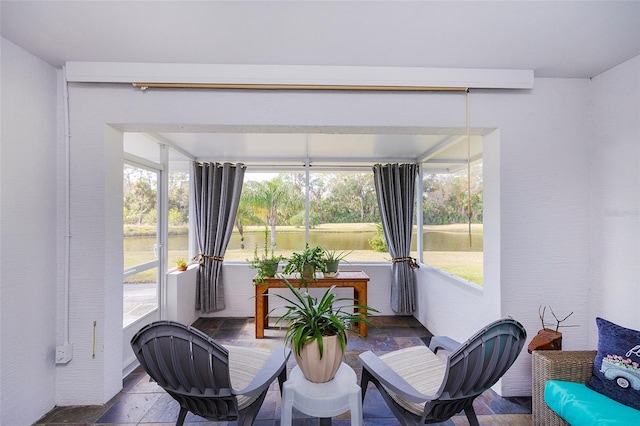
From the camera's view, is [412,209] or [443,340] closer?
[443,340]

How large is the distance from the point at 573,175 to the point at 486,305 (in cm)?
120

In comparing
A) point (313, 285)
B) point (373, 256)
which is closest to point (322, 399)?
point (313, 285)

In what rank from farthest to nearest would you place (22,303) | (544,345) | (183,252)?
(183,252) → (544,345) → (22,303)

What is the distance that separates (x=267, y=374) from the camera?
5.75ft

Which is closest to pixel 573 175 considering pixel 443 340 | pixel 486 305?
pixel 486 305

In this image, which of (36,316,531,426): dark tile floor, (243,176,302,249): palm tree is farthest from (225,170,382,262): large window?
(36,316,531,426): dark tile floor

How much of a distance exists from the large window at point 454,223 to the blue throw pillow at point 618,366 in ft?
4.01

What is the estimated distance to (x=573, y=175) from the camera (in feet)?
7.59

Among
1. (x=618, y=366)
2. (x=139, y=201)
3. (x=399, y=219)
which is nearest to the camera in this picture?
(x=618, y=366)

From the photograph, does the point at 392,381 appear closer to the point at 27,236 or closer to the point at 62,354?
the point at 62,354

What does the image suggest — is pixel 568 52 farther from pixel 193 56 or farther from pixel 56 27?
pixel 56 27

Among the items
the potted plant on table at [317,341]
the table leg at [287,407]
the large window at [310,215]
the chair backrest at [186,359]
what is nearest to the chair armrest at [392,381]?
the potted plant on table at [317,341]

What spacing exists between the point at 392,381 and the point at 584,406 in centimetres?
99

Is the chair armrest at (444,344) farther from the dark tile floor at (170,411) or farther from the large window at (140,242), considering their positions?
the large window at (140,242)
